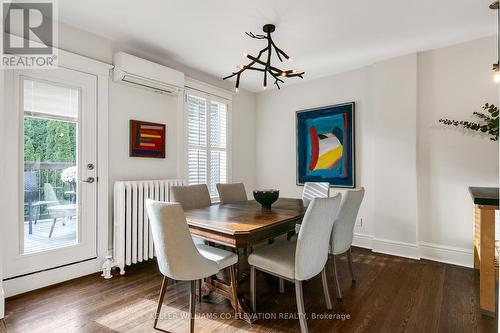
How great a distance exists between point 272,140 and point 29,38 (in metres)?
3.38

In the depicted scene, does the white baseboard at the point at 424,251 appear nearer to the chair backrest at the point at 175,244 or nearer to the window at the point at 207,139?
the window at the point at 207,139

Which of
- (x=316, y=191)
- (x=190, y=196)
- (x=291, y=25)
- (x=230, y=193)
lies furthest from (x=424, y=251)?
(x=291, y=25)

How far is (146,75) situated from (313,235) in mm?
2451

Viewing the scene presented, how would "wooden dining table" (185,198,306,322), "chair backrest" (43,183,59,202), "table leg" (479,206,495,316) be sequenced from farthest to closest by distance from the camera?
"chair backrest" (43,183,59,202) < "table leg" (479,206,495,316) < "wooden dining table" (185,198,306,322)

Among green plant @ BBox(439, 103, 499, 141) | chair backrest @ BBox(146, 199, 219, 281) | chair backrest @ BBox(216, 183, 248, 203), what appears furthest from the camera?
chair backrest @ BBox(216, 183, 248, 203)

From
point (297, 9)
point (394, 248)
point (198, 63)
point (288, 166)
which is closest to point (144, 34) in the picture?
point (198, 63)

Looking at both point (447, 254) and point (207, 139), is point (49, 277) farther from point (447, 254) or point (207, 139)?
point (447, 254)

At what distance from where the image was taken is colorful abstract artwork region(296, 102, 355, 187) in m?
3.75

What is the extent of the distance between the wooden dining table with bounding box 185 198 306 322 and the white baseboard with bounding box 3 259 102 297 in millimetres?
1320

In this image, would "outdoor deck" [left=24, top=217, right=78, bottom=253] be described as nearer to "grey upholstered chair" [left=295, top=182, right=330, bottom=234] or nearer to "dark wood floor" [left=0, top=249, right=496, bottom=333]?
"dark wood floor" [left=0, top=249, right=496, bottom=333]

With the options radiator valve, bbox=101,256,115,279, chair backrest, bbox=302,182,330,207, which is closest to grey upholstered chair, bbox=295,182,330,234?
chair backrest, bbox=302,182,330,207

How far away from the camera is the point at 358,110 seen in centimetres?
370

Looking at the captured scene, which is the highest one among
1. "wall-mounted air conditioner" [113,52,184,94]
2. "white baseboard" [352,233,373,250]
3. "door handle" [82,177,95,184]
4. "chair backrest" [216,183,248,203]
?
"wall-mounted air conditioner" [113,52,184,94]

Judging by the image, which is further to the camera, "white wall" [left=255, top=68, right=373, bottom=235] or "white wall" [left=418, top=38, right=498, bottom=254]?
"white wall" [left=255, top=68, right=373, bottom=235]
